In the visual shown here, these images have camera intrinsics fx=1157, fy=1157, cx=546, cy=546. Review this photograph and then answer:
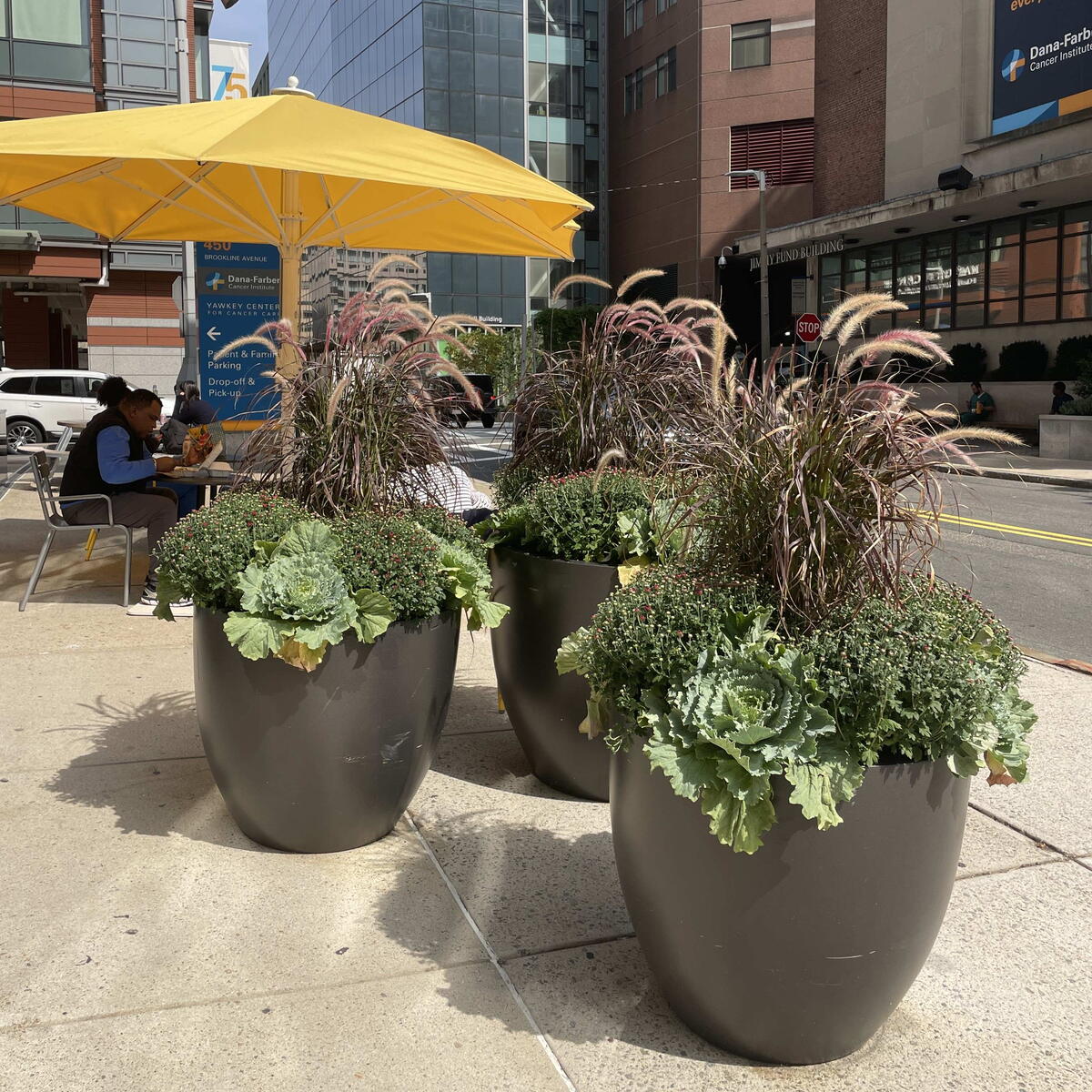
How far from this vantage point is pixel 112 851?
3.87 meters

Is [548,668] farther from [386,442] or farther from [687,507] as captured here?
[687,507]

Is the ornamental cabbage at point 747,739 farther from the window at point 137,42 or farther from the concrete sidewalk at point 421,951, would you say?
the window at point 137,42

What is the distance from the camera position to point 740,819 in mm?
2549

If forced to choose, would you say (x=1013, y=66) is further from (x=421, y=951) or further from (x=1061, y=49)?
(x=421, y=951)

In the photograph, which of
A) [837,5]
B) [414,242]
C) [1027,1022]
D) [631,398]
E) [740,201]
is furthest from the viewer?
[740,201]

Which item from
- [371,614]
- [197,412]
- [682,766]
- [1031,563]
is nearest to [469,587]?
[371,614]

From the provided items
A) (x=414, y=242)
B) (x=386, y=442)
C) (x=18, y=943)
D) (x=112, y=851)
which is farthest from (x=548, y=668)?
(x=414, y=242)

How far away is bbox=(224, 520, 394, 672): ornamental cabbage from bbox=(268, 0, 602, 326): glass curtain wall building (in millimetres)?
58748

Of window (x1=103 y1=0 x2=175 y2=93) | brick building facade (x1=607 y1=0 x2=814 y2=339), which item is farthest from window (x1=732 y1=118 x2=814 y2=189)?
window (x1=103 y1=0 x2=175 y2=93)

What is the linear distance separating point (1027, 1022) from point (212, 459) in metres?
7.03

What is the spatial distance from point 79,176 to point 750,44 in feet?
168

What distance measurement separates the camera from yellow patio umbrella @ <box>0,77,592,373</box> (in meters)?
5.79

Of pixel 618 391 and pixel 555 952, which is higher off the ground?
pixel 618 391

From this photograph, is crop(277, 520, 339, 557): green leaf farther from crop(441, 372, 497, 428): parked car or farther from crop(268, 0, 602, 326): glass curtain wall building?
crop(268, 0, 602, 326): glass curtain wall building
